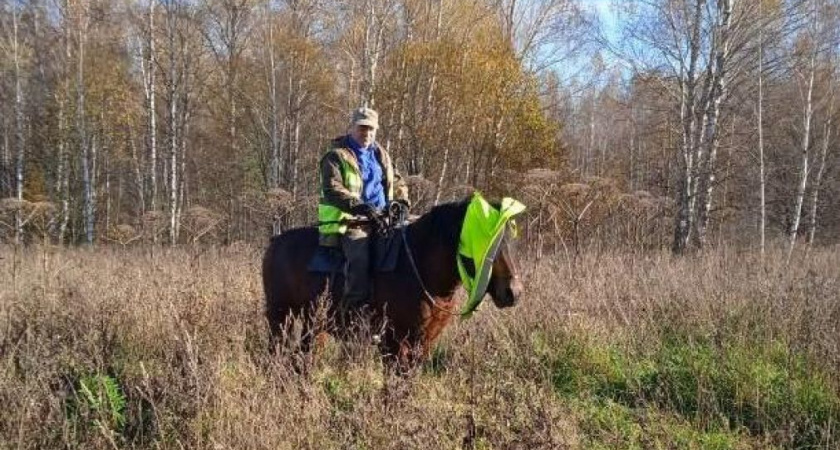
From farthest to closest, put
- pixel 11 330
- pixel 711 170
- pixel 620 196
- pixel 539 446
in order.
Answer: pixel 711 170 → pixel 620 196 → pixel 11 330 → pixel 539 446

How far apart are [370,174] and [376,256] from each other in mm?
826

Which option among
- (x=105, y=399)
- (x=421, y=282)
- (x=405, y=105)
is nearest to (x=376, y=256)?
(x=421, y=282)

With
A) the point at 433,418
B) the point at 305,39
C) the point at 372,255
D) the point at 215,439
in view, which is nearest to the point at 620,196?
the point at 372,255

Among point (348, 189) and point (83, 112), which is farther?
point (83, 112)

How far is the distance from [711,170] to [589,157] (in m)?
21.2

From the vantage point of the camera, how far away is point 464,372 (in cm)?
468

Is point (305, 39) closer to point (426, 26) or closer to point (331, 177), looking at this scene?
point (426, 26)

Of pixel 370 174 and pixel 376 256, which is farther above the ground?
pixel 370 174

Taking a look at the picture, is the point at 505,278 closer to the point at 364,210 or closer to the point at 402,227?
the point at 402,227

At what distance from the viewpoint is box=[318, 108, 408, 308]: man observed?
498 cm

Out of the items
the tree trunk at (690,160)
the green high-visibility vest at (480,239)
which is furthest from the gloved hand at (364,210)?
the tree trunk at (690,160)

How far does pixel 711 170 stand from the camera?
15.6m

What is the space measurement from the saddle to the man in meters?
0.06

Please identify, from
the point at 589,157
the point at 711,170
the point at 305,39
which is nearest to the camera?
the point at 711,170
